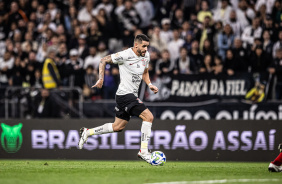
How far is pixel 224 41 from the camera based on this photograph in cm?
1712

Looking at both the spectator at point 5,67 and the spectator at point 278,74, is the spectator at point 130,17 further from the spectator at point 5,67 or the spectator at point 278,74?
the spectator at point 278,74

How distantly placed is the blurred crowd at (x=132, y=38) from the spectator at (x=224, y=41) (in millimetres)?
32

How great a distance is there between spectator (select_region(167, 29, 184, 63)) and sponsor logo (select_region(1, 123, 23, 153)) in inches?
219

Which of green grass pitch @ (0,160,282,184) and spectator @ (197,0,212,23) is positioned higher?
spectator @ (197,0,212,23)

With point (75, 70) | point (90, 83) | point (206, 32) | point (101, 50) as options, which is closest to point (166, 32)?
point (206, 32)

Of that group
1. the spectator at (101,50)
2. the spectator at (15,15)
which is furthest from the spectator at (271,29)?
the spectator at (15,15)

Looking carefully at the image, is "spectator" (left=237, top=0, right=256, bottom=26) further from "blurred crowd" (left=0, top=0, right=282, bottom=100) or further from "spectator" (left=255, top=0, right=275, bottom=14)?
"spectator" (left=255, top=0, right=275, bottom=14)

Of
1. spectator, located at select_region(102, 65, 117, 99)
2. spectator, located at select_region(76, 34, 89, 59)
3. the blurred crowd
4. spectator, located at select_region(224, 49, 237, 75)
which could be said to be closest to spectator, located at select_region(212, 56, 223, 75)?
the blurred crowd

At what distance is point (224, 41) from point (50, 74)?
5.63m

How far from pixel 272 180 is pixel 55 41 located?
38.5ft

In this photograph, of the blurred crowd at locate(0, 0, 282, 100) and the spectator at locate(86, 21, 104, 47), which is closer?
Result: the blurred crowd at locate(0, 0, 282, 100)

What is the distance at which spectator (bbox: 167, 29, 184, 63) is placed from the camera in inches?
688

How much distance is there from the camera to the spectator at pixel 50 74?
1698 cm

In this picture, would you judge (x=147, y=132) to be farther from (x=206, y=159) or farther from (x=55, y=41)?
(x=55, y=41)
